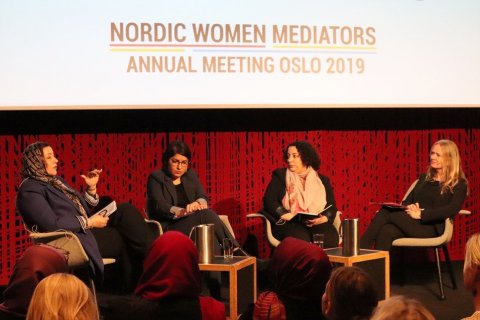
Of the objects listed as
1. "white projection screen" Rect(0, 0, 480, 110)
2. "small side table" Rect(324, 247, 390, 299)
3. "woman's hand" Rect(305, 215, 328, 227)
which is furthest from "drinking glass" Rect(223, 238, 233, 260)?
"white projection screen" Rect(0, 0, 480, 110)

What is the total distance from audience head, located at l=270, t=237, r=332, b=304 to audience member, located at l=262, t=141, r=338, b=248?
235 centimetres

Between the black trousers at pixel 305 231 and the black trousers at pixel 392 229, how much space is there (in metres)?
0.20

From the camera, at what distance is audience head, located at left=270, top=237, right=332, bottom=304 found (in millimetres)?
2445

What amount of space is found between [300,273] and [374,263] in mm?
1966

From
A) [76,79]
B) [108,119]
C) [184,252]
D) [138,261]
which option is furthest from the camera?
[108,119]

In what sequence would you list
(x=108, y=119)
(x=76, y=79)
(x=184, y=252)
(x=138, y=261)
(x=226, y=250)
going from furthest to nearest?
(x=108, y=119) < (x=76, y=79) < (x=138, y=261) < (x=226, y=250) < (x=184, y=252)

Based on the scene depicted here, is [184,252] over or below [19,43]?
below

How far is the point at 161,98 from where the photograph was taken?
5168mm

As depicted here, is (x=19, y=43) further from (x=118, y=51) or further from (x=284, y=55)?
(x=284, y=55)

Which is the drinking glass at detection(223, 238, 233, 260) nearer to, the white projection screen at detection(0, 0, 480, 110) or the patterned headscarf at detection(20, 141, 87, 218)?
the patterned headscarf at detection(20, 141, 87, 218)

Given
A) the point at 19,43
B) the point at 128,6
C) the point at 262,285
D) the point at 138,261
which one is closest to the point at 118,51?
the point at 128,6

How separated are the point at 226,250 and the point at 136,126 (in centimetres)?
167

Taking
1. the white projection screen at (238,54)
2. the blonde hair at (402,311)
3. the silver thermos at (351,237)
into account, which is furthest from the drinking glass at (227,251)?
the blonde hair at (402,311)

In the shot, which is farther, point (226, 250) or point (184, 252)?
point (226, 250)
